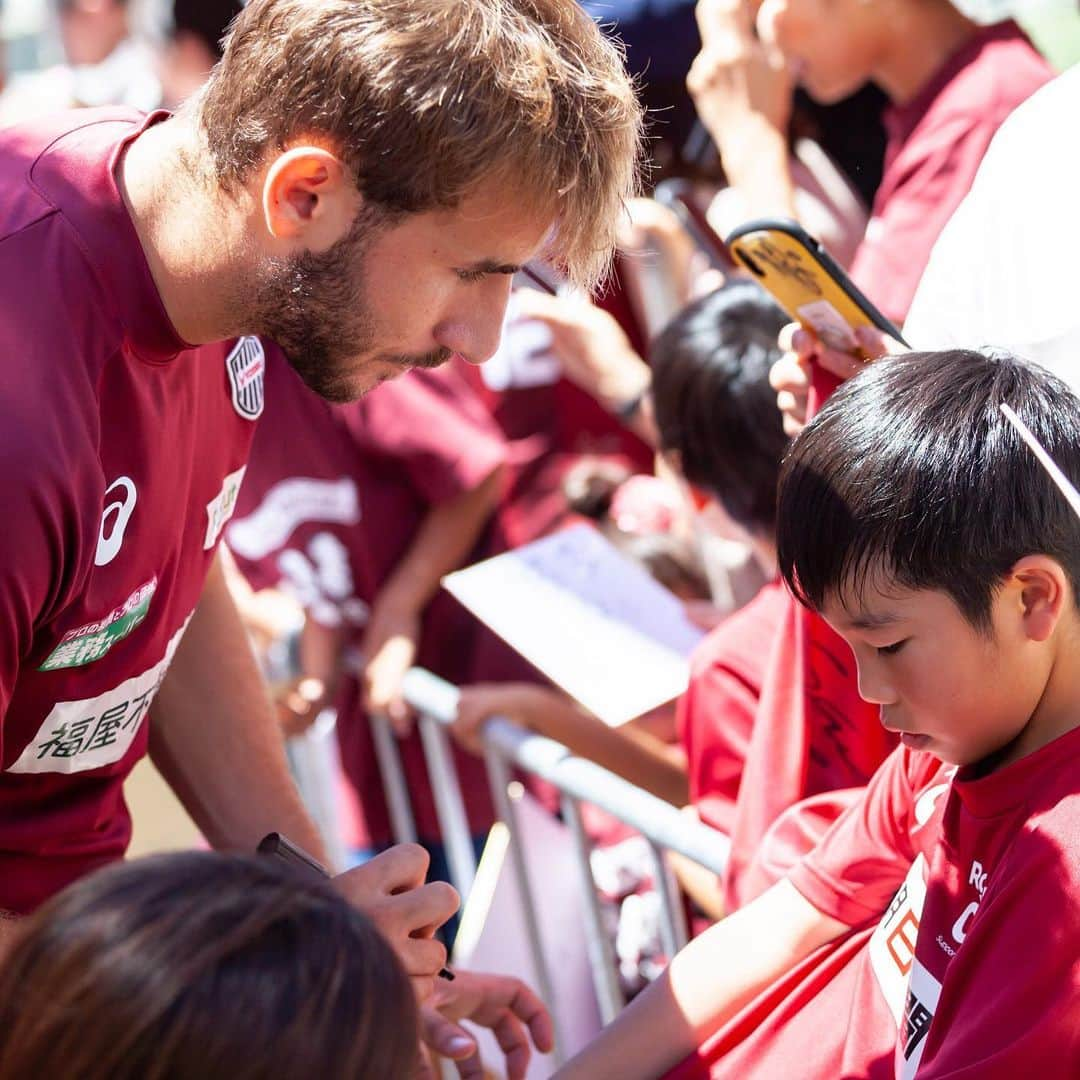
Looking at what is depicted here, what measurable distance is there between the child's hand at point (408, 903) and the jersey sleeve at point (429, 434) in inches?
65.0

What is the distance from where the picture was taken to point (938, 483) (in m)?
1.36

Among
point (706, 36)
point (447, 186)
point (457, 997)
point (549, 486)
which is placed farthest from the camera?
point (549, 486)

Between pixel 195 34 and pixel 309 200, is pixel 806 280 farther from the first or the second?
pixel 195 34

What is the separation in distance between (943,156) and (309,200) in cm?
133

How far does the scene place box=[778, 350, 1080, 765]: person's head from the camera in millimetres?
1347

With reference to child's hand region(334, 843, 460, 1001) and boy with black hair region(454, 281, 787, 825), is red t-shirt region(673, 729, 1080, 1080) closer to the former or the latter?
child's hand region(334, 843, 460, 1001)

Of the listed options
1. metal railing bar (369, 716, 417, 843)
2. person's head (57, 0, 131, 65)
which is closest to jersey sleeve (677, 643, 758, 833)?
metal railing bar (369, 716, 417, 843)

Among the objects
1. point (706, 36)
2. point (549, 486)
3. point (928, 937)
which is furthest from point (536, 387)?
point (928, 937)

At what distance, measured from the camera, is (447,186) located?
58.4 inches

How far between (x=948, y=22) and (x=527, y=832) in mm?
1678

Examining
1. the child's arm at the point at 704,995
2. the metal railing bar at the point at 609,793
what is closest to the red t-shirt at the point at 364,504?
the metal railing bar at the point at 609,793

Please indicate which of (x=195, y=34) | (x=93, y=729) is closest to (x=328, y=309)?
(x=93, y=729)

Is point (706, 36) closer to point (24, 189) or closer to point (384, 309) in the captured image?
point (384, 309)

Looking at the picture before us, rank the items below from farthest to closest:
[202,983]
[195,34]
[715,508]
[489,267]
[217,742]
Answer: [195,34], [715,508], [217,742], [489,267], [202,983]
